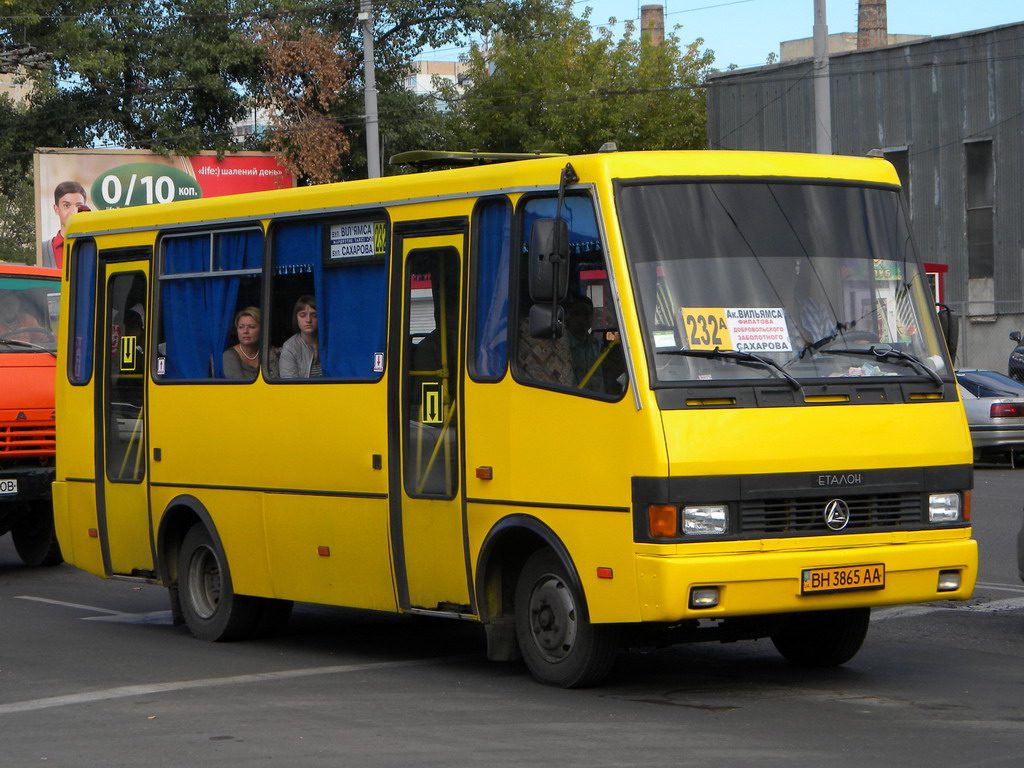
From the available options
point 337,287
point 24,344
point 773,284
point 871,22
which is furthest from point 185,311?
point 871,22

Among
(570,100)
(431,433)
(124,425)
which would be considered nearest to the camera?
(431,433)

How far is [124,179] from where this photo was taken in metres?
41.4

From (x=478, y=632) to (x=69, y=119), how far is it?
3518cm

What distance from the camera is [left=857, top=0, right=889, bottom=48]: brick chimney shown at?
6700 centimetres

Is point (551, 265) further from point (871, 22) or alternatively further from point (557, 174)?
point (871, 22)

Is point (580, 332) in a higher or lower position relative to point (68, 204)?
lower

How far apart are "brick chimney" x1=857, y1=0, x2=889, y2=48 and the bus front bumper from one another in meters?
60.8

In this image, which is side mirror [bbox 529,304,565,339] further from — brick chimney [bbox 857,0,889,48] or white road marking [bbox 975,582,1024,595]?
brick chimney [bbox 857,0,889,48]

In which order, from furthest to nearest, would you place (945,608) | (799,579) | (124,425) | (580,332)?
(124,425) → (945,608) → (580,332) → (799,579)

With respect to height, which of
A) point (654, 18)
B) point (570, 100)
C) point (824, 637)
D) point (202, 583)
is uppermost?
point (654, 18)

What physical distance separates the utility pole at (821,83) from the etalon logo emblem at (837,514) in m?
14.2

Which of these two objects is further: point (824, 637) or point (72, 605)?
point (72, 605)

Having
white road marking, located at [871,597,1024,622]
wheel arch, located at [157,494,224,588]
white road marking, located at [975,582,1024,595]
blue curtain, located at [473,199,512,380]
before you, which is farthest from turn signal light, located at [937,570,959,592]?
wheel arch, located at [157,494,224,588]

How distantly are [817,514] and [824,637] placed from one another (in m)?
1.44
